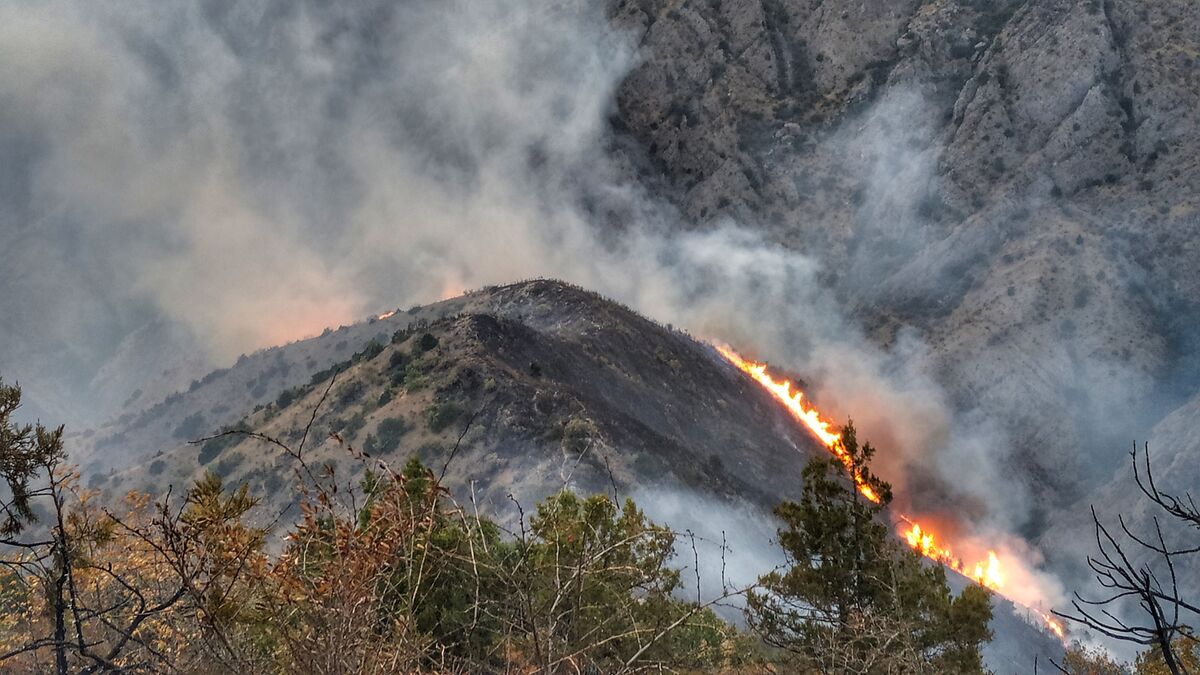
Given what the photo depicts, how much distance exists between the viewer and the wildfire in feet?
259

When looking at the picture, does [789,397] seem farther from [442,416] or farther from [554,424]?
[442,416]

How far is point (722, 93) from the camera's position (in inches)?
4961

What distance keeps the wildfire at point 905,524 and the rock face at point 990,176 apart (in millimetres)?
11883

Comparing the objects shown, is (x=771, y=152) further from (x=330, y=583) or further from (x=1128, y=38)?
(x=330, y=583)

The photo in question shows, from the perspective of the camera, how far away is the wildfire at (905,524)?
79.0m

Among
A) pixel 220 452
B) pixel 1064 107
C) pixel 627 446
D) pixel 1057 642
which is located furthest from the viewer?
pixel 1064 107

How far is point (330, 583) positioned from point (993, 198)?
363 feet

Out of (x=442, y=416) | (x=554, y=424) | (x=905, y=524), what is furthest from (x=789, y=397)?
(x=442, y=416)

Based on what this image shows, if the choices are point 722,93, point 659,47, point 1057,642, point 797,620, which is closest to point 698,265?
point 722,93

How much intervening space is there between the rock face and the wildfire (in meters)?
11.9

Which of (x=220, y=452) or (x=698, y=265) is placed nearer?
(x=220, y=452)

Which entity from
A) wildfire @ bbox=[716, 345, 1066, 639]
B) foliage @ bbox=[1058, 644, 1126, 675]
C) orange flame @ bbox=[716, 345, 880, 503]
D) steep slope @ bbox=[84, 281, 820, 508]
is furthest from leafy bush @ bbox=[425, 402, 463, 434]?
orange flame @ bbox=[716, 345, 880, 503]

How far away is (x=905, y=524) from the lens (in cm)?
8838

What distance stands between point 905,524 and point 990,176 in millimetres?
48110
